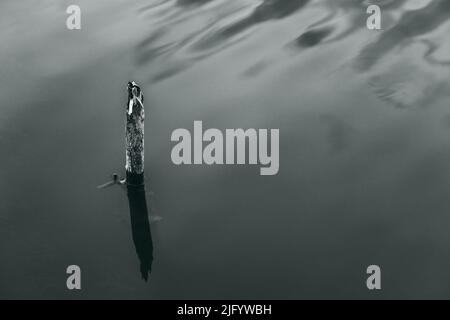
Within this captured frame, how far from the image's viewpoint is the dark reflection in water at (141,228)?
76.5 feet

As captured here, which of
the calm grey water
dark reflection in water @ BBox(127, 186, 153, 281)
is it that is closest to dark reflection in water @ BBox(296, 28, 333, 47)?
the calm grey water

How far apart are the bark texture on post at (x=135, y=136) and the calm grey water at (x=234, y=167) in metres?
0.69

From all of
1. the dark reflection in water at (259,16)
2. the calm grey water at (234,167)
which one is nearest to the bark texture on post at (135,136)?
the calm grey water at (234,167)

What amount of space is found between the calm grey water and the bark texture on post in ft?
2.26

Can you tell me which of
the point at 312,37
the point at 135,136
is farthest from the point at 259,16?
the point at 135,136

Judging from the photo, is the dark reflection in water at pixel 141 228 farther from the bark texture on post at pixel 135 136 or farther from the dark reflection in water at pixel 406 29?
the dark reflection in water at pixel 406 29

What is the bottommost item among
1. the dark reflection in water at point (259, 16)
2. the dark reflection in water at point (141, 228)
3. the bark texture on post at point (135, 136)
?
the dark reflection in water at point (141, 228)

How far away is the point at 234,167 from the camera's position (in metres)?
27.0

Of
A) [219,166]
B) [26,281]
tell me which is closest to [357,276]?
[219,166]

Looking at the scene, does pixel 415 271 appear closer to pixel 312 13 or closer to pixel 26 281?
pixel 26 281

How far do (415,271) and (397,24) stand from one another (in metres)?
16.1

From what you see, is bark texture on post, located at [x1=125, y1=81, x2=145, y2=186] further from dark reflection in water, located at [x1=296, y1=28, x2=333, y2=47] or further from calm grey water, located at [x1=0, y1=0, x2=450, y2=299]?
dark reflection in water, located at [x1=296, y1=28, x2=333, y2=47]

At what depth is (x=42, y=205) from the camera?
988 inches

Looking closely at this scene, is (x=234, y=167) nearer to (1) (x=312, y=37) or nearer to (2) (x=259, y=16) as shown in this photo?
(1) (x=312, y=37)
